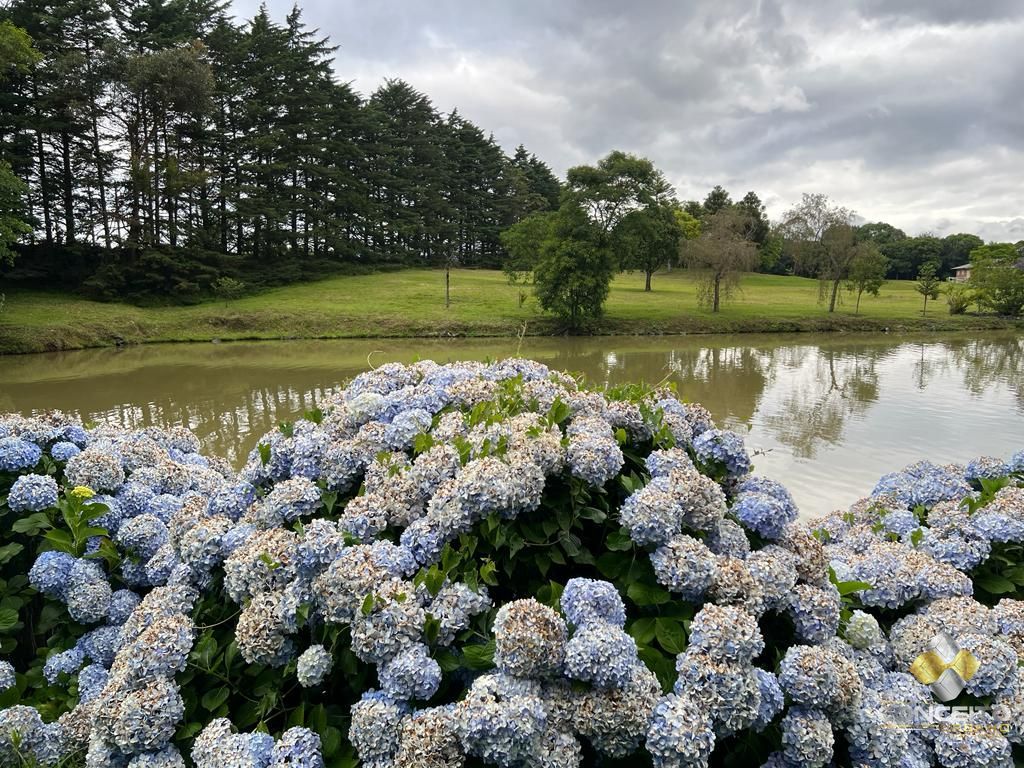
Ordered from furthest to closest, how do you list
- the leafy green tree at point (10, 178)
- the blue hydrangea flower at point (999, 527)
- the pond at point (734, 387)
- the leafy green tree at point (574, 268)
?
the leafy green tree at point (574, 268), the leafy green tree at point (10, 178), the pond at point (734, 387), the blue hydrangea flower at point (999, 527)

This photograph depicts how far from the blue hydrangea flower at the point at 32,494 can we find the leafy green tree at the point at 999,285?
50.4m

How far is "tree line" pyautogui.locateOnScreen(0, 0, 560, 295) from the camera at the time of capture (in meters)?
32.9

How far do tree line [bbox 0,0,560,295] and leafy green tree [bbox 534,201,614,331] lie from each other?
Answer: 31.3 feet

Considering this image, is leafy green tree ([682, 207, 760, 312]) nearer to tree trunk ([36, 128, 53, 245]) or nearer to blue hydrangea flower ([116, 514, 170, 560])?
blue hydrangea flower ([116, 514, 170, 560])

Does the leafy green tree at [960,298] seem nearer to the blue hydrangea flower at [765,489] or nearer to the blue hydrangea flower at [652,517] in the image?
the blue hydrangea flower at [765,489]

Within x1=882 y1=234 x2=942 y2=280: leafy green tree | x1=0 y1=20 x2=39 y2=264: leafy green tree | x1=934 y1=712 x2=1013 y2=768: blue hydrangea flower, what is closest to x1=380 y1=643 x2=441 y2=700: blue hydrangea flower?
x1=934 y1=712 x2=1013 y2=768: blue hydrangea flower

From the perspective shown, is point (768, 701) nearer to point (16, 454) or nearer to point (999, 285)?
point (16, 454)

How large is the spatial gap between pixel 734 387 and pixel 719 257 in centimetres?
2012

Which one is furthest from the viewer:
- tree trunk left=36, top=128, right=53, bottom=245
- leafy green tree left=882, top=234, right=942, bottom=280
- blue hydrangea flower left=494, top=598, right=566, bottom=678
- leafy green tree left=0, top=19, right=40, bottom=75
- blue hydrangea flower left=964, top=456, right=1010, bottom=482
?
leafy green tree left=882, top=234, right=942, bottom=280

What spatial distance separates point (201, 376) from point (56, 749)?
60.3 feet

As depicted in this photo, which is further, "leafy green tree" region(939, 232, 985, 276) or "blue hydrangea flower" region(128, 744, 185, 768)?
"leafy green tree" region(939, 232, 985, 276)

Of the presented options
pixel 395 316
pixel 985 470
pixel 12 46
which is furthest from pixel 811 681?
pixel 12 46

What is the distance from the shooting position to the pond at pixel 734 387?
10.3 meters

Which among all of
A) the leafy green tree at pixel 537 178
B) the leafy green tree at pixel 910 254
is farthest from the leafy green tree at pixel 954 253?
the leafy green tree at pixel 537 178
